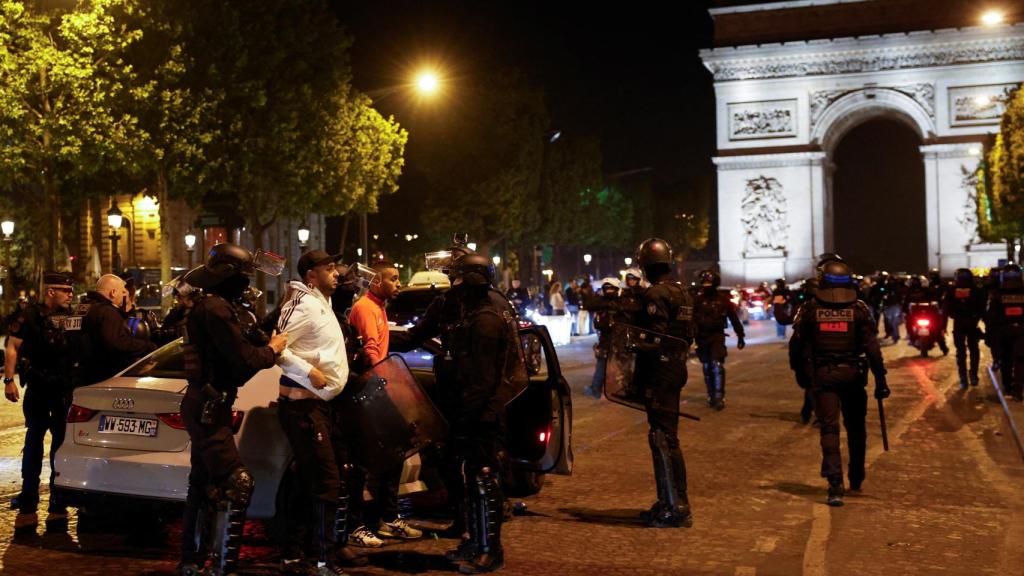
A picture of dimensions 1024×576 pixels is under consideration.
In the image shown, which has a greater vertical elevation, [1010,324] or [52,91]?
[52,91]

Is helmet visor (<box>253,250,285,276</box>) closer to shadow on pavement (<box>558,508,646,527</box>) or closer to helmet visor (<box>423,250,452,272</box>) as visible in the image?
helmet visor (<box>423,250,452,272</box>)

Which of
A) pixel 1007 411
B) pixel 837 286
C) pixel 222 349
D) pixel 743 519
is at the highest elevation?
pixel 837 286

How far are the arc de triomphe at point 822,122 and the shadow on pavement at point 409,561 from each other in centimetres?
4852

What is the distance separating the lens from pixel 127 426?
743 centimetres

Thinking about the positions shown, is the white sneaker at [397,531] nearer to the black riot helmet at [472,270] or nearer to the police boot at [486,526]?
the police boot at [486,526]

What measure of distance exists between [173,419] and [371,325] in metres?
1.43

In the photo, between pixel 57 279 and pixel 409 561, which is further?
pixel 57 279

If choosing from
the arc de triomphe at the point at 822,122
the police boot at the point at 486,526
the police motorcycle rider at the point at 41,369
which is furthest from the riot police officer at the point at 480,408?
the arc de triomphe at the point at 822,122

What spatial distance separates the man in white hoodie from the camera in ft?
22.3

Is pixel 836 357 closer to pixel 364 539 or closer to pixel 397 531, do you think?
pixel 397 531

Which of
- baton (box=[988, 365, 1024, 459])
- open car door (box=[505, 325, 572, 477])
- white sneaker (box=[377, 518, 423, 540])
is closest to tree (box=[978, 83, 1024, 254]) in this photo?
baton (box=[988, 365, 1024, 459])

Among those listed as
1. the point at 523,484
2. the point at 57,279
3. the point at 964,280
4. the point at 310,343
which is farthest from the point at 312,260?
the point at 964,280

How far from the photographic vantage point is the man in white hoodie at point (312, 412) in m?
6.80

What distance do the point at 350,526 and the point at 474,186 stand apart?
45.8 meters
